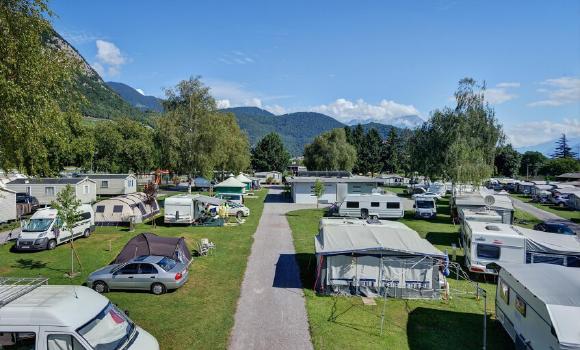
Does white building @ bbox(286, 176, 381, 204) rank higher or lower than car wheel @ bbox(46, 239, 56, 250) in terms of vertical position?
higher

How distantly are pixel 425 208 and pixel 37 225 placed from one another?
28.3 m

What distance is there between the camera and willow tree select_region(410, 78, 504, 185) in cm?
3803

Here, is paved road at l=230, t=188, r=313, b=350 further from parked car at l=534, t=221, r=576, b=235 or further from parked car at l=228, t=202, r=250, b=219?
parked car at l=534, t=221, r=576, b=235

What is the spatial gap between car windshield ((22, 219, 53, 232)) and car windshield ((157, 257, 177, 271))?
10.2 m

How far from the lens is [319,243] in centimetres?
1625

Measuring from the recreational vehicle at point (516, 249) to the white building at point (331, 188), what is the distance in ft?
81.9

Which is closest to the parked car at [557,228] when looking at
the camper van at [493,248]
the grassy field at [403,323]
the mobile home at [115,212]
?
the camper van at [493,248]

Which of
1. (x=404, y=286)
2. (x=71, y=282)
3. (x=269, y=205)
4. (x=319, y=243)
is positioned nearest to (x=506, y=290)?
(x=404, y=286)

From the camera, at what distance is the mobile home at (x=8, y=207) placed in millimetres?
28469

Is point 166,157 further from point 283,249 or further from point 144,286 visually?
point 144,286

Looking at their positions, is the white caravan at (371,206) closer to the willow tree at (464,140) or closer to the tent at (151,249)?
the willow tree at (464,140)

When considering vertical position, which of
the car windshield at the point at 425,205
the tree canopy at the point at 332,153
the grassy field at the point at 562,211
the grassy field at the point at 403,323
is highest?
the tree canopy at the point at 332,153

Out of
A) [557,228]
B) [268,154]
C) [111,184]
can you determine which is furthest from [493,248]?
[268,154]

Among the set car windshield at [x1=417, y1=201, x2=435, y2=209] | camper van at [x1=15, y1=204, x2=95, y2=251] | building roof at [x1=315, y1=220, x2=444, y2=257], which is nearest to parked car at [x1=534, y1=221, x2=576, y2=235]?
Result: car windshield at [x1=417, y1=201, x2=435, y2=209]
